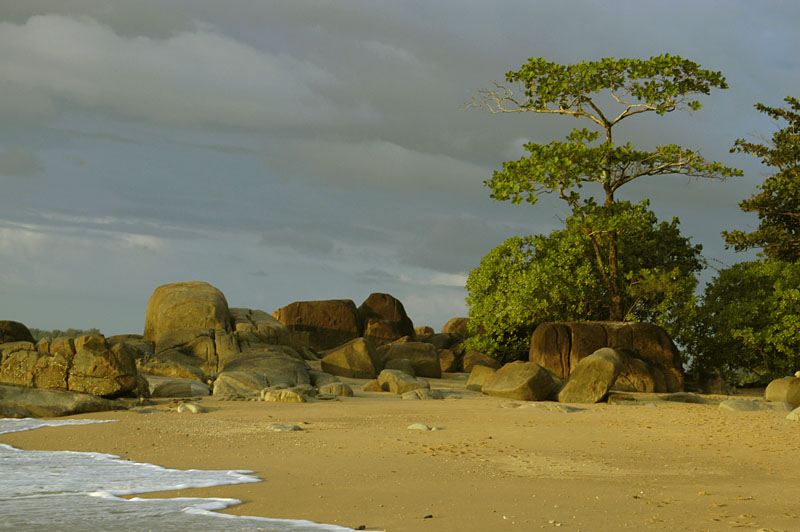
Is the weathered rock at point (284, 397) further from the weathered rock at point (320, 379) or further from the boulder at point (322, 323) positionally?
the boulder at point (322, 323)

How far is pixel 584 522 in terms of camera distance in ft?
17.5

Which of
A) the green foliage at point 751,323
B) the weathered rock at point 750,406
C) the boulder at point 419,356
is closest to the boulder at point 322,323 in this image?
the boulder at point 419,356

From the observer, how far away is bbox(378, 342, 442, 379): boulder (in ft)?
75.3

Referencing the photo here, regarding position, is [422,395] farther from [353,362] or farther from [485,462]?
[485,462]

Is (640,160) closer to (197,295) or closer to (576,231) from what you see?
(576,231)

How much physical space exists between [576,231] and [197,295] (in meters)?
12.0

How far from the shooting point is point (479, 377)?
18922 millimetres

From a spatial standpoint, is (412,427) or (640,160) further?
(640,160)

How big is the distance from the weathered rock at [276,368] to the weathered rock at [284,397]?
9.53ft

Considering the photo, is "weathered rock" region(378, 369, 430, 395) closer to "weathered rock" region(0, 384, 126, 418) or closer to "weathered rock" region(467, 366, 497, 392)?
"weathered rock" region(467, 366, 497, 392)

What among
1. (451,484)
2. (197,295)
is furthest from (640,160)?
(451,484)

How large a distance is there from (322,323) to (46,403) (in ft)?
66.2

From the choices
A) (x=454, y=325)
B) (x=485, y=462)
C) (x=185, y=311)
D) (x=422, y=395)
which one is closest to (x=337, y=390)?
(x=422, y=395)

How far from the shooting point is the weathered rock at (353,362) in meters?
21.4
